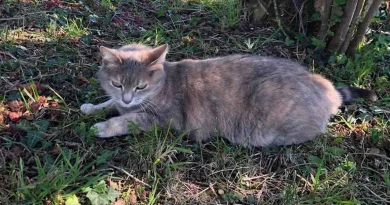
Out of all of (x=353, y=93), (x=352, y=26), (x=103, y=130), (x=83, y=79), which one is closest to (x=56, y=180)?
(x=103, y=130)

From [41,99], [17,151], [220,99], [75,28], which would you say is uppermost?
[75,28]

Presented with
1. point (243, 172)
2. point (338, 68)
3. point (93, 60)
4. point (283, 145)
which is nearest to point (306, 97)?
point (283, 145)

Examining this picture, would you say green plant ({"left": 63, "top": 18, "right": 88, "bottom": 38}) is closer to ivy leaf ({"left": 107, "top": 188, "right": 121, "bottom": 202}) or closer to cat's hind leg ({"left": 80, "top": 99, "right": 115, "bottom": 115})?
cat's hind leg ({"left": 80, "top": 99, "right": 115, "bottom": 115})

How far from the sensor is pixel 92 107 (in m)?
3.32

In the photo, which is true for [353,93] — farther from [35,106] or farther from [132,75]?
[35,106]

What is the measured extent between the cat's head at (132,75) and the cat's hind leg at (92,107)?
16 centimetres

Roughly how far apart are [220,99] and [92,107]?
101cm

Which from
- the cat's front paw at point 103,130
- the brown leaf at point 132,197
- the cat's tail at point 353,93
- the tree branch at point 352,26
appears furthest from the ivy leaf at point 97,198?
the tree branch at point 352,26

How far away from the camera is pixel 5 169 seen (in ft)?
8.63

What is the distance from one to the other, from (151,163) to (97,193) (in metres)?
0.45

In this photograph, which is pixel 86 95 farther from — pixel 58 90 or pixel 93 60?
pixel 93 60

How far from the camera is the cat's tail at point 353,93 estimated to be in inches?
143

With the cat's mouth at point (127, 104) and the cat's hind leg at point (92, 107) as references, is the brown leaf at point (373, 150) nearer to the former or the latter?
the cat's mouth at point (127, 104)

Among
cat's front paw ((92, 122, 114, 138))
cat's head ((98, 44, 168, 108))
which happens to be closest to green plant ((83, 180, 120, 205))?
cat's front paw ((92, 122, 114, 138))
